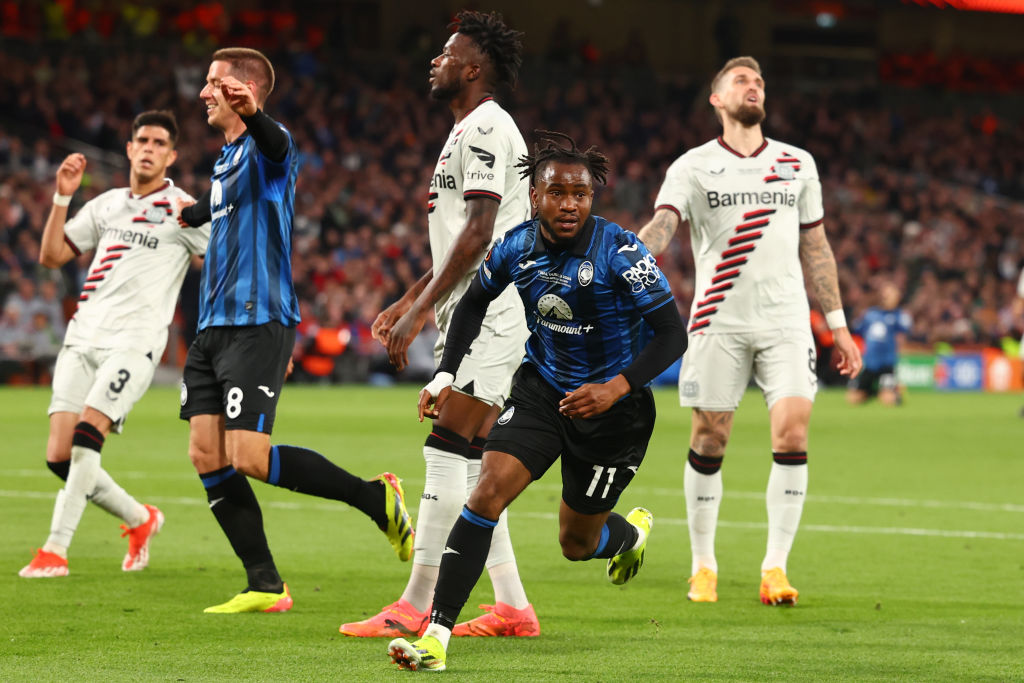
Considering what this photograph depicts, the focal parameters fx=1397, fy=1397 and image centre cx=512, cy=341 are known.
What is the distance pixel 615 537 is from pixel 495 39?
221 centimetres

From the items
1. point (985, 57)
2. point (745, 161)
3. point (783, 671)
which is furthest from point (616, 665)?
point (985, 57)

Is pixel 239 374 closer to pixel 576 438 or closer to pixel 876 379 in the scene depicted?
→ pixel 576 438

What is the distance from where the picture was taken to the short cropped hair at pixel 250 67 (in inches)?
248

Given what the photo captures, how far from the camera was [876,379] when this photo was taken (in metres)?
24.2

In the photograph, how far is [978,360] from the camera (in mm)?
29484

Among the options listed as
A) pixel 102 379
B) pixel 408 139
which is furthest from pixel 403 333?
pixel 408 139

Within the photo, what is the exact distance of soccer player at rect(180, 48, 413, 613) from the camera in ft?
19.9

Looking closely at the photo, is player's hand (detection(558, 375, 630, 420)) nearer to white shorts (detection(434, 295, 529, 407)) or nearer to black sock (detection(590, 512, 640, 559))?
white shorts (detection(434, 295, 529, 407))

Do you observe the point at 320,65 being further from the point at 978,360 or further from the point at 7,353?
the point at 978,360

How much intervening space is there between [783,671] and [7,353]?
66.1 ft

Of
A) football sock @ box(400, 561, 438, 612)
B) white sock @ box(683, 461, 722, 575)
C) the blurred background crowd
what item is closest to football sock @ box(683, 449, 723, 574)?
white sock @ box(683, 461, 722, 575)

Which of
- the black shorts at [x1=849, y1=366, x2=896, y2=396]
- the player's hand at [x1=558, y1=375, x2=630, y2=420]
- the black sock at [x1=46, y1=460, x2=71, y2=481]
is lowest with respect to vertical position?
the black shorts at [x1=849, y1=366, x2=896, y2=396]

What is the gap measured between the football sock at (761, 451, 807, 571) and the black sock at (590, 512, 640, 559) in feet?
3.47

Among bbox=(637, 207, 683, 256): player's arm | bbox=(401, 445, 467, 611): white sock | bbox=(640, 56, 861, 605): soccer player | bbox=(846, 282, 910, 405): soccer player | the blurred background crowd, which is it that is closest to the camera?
bbox=(401, 445, 467, 611): white sock
